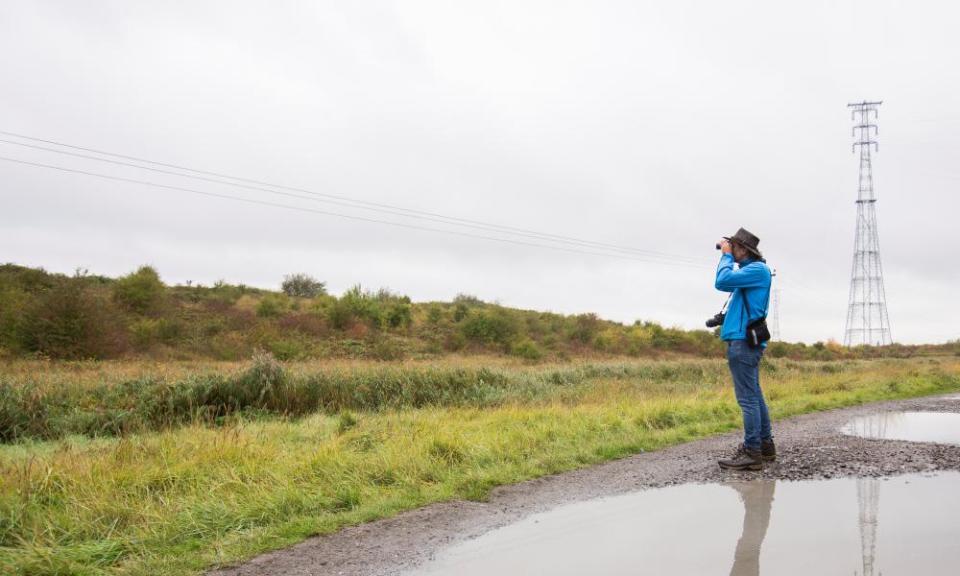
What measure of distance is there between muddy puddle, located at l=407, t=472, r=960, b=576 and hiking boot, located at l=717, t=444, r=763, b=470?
29.4 inches

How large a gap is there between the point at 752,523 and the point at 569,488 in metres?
2.22

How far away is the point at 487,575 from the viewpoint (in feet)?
14.1

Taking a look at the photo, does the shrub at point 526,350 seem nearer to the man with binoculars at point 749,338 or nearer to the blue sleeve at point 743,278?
the man with binoculars at point 749,338

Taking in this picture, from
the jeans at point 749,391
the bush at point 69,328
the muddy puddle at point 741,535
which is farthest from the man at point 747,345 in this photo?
the bush at point 69,328

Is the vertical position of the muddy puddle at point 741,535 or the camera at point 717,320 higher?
the camera at point 717,320

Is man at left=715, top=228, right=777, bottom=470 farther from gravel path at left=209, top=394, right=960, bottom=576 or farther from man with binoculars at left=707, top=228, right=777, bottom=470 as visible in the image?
gravel path at left=209, top=394, right=960, bottom=576

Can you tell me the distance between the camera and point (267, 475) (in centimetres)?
723

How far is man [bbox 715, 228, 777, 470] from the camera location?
7.26 m

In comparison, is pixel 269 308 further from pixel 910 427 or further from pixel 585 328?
pixel 910 427

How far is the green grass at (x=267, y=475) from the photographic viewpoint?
5297 mm

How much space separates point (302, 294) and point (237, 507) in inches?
2013

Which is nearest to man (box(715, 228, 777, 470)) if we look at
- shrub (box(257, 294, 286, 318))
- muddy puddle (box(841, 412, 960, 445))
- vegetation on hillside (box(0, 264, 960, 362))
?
muddy puddle (box(841, 412, 960, 445))

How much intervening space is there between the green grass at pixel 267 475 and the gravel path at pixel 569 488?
12.3 inches

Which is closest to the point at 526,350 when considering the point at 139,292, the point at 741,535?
the point at 139,292
